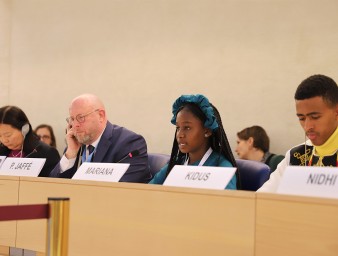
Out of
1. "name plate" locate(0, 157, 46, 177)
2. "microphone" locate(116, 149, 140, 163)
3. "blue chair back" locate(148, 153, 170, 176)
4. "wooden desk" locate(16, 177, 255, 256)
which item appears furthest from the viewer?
"blue chair back" locate(148, 153, 170, 176)

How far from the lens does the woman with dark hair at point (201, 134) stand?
277 cm

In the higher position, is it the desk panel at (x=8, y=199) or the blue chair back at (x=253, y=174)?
the blue chair back at (x=253, y=174)

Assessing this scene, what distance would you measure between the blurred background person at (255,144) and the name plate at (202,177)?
3043mm

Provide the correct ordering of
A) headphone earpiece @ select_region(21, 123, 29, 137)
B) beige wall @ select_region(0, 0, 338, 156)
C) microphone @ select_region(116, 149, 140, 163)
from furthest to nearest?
beige wall @ select_region(0, 0, 338, 156)
headphone earpiece @ select_region(21, 123, 29, 137)
microphone @ select_region(116, 149, 140, 163)

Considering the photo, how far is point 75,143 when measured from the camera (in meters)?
3.47

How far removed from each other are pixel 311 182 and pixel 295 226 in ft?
0.43

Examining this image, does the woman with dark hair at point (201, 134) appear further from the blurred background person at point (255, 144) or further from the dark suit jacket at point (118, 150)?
the blurred background person at point (255, 144)

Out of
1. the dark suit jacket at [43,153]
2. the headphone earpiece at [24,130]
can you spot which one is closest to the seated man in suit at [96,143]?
the dark suit jacket at [43,153]

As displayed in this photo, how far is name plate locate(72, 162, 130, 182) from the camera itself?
225 centimetres

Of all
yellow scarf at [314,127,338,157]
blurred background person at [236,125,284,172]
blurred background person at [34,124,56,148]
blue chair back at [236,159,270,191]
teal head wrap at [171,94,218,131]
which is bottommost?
blurred background person at [34,124,56,148]

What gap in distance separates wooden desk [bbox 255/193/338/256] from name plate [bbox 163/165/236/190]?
0.22m

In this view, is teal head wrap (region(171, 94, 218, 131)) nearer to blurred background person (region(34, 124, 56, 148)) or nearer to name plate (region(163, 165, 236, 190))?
name plate (region(163, 165, 236, 190))

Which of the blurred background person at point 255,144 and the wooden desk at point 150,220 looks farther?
the blurred background person at point 255,144

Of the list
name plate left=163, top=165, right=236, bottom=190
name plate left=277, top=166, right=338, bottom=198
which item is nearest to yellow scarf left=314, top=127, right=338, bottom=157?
name plate left=163, top=165, right=236, bottom=190
